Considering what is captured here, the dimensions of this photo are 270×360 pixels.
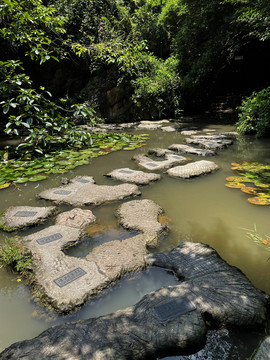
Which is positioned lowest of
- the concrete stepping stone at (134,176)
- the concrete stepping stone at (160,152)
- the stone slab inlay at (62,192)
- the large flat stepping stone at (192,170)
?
the stone slab inlay at (62,192)

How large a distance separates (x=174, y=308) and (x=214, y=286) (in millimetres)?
358

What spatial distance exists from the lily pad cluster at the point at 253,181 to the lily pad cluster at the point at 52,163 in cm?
264

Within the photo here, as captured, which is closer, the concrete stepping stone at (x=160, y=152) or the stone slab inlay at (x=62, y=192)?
the stone slab inlay at (x=62, y=192)

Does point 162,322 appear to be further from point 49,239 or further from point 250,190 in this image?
point 250,190

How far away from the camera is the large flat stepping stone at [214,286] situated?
138 centimetres

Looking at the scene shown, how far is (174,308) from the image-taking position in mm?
1388

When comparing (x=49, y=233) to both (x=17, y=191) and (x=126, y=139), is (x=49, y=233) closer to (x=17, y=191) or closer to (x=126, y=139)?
(x=17, y=191)

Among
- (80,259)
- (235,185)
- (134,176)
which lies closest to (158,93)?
(134,176)

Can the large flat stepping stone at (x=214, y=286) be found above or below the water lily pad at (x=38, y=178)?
below

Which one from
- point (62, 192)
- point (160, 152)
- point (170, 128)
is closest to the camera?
point (62, 192)

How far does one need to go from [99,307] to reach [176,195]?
189 centimetres

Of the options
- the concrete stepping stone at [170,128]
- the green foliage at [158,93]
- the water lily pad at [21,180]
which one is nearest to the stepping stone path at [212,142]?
the concrete stepping stone at [170,128]

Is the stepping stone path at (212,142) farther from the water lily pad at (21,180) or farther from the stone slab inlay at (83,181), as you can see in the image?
the water lily pad at (21,180)

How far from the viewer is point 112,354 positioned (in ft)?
3.70
